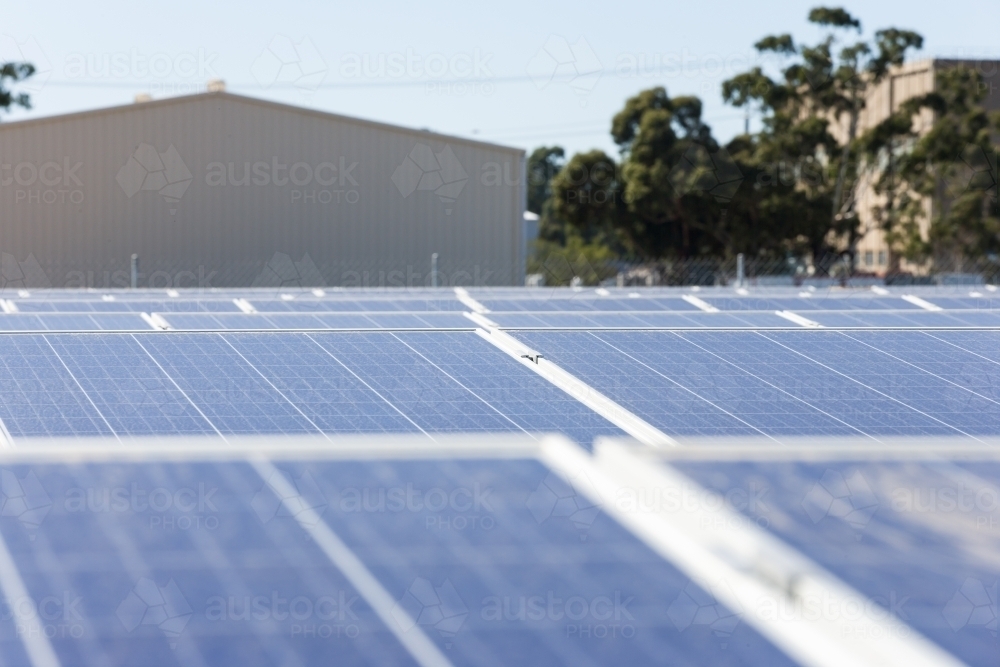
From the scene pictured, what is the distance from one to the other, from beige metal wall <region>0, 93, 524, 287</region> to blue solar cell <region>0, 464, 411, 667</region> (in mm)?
25900

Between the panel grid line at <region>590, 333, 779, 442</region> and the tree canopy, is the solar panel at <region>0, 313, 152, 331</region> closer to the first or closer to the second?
the panel grid line at <region>590, 333, 779, 442</region>

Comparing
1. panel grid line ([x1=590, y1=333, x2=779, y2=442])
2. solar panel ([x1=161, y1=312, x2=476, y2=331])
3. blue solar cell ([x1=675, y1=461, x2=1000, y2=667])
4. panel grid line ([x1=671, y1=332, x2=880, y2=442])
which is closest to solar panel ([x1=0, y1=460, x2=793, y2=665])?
blue solar cell ([x1=675, y1=461, x2=1000, y2=667])

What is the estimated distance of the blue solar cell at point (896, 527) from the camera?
243 cm

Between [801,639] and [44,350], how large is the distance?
20.1 feet

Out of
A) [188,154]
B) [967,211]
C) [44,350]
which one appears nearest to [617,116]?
[967,211]

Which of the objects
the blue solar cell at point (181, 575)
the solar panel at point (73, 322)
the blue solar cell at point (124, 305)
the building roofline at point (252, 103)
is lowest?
the blue solar cell at point (124, 305)

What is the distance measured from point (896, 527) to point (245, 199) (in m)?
26.9

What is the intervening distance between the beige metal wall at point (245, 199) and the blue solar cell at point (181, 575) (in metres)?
25.9

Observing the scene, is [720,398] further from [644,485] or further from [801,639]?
[801,639]

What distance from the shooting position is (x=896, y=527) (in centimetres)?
283

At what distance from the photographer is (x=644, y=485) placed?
2902 millimetres

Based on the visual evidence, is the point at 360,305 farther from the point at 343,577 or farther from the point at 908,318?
the point at 343,577

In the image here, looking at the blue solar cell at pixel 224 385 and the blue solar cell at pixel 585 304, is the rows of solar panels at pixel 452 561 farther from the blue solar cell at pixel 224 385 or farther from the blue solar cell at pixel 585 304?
the blue solar cell at pixel 585 304

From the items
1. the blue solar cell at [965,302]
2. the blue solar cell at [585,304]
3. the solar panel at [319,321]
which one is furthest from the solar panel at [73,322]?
the blue solar cell at [965,302]
